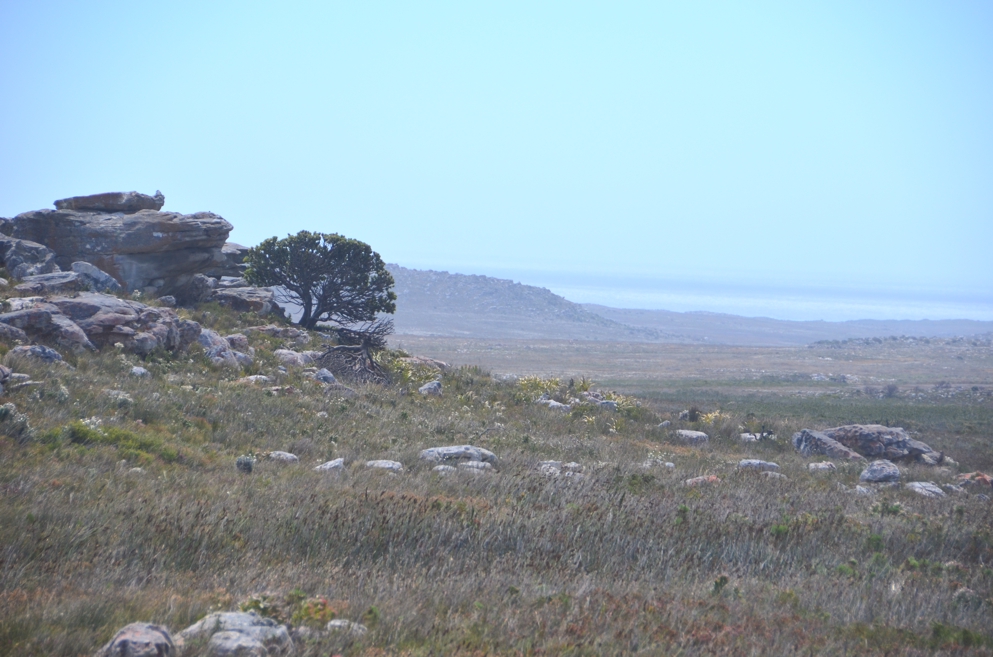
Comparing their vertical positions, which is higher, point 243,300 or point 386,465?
point 243,300

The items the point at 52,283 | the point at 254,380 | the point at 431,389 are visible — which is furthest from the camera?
the point at 431,389

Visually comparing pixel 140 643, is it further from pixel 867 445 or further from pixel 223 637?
pixel 867 445

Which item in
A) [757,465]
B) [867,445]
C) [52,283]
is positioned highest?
[52,283]

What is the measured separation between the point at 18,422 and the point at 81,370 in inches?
213

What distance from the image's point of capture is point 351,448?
1014 cm

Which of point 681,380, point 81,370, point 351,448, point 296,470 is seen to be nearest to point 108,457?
point 296,470

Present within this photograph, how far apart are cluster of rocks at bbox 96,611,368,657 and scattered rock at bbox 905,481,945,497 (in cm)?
997

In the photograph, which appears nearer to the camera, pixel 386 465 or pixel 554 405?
pixel 386 465

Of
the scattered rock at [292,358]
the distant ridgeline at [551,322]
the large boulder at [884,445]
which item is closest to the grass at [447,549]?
the large boulder at [884,445]

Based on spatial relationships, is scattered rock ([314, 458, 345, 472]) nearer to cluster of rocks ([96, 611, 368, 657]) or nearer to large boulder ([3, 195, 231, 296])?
cluster of rocks ([96, 611, 368, 657])

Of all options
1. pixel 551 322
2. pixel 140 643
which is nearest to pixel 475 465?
pixel 140 643

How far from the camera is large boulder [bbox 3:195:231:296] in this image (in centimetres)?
2161

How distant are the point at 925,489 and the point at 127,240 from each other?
72.4ft

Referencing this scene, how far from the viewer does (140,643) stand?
308cm
